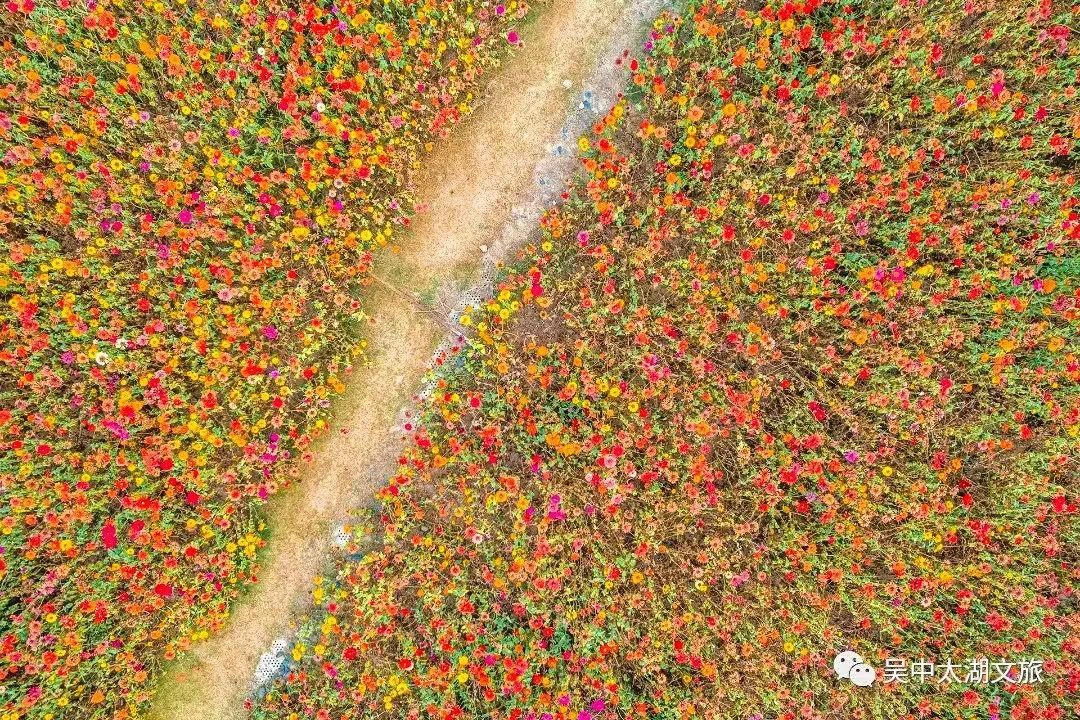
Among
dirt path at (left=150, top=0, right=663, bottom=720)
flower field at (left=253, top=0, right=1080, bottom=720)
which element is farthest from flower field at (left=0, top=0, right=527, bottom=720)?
flower field at (left=253, top=0, right=1080, bottom=720)

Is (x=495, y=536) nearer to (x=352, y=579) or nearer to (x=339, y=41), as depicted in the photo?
(x=352, y=579)

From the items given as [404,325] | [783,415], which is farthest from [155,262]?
[783,415]

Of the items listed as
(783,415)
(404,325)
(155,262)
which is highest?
(155,262)

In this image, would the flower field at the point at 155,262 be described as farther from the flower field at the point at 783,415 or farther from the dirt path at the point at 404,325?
the flower field at the point at 783,415

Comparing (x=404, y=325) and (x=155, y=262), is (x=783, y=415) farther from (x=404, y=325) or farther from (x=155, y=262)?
(x=155, y=262)

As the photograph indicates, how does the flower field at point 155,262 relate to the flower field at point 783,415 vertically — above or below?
above

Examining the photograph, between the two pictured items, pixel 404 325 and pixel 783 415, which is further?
pixel 404 325

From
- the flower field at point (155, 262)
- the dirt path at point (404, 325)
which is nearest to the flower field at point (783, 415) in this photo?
the dirt path at point (404, 325)
